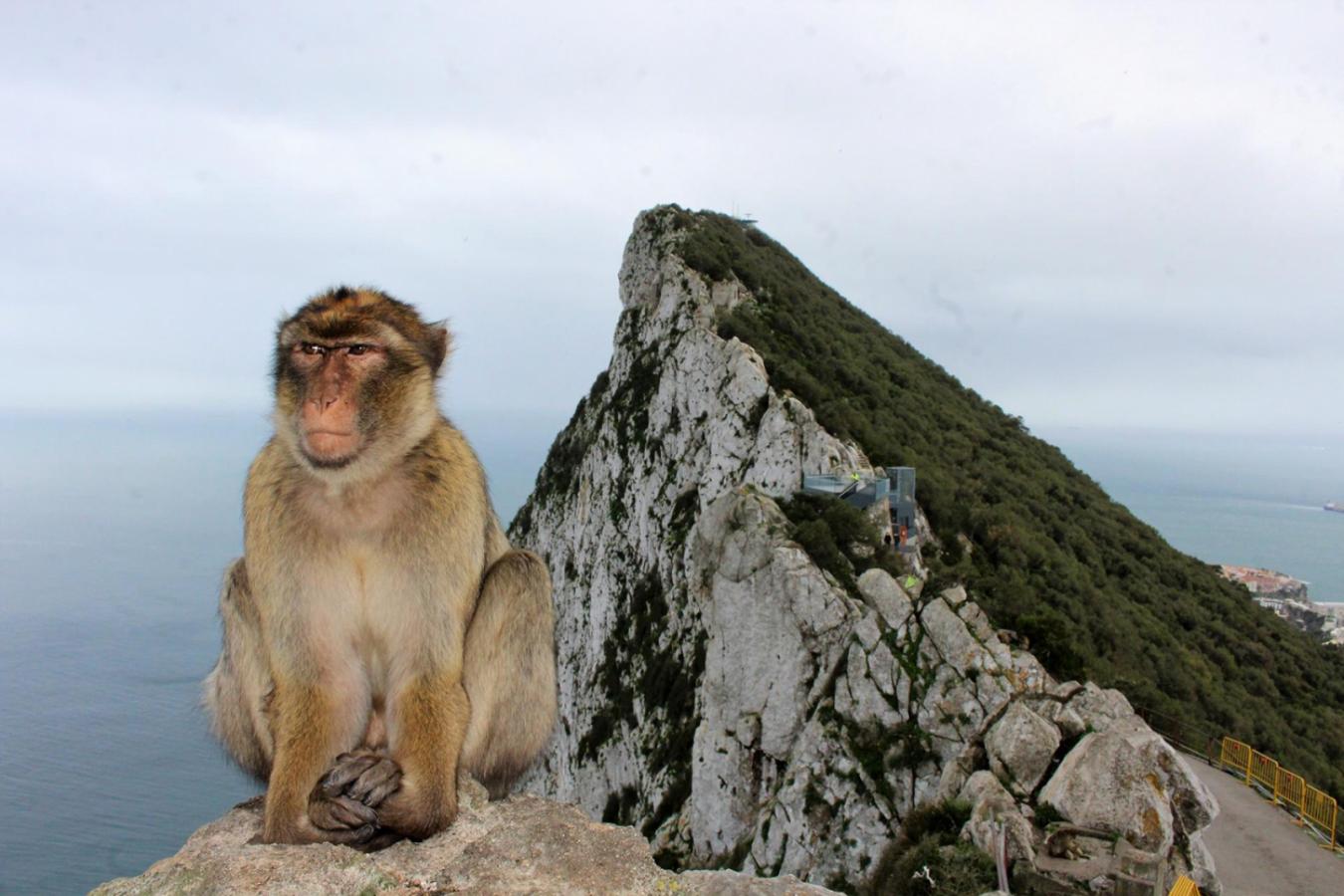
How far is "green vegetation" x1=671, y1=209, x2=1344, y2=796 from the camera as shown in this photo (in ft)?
61.4

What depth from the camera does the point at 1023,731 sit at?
35.7 feet

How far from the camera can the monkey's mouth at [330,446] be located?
2570 millimetres

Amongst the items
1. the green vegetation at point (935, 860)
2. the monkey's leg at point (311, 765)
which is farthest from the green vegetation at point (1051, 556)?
the monkey's leg at point (311, 765)

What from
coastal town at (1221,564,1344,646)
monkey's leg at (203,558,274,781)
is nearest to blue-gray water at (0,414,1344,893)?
monkey's leg at (203,558,274,781)

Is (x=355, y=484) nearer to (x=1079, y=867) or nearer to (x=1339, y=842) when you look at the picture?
(x=1079, y=867)

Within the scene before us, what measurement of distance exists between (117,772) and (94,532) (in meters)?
87.6

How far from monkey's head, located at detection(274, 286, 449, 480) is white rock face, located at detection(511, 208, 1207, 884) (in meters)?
3.98

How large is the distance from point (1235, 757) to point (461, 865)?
17.6m

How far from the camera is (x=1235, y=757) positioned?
15.5 metres

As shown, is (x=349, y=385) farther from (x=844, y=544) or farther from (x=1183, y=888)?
(x=844, y=544)

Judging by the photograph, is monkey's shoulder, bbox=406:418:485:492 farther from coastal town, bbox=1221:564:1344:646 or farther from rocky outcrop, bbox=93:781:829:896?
coastal town, bbox=1221:564:1344:646

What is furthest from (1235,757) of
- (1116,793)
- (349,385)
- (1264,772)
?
(349,385)

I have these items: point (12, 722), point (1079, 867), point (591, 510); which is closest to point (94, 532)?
point (12, 722)

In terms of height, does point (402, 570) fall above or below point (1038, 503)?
below
